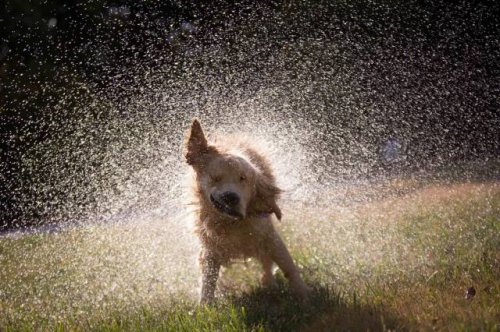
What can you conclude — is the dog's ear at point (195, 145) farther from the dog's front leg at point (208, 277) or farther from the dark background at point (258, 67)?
the dark background at point (258, 67)

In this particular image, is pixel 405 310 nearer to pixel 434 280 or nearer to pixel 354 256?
pixel 434 280

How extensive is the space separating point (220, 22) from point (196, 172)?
439 inches

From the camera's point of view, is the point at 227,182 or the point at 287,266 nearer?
the point at 227,182

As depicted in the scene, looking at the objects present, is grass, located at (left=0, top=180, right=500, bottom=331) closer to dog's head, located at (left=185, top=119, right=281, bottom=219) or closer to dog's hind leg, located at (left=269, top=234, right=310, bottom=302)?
dog's hind leg, located at (left=269, top=234, right=310, bottom=302)

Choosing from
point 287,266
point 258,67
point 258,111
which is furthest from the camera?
point 258,67

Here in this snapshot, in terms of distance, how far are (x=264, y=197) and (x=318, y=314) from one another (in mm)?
1205

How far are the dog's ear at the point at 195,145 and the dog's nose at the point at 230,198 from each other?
42 centimetres

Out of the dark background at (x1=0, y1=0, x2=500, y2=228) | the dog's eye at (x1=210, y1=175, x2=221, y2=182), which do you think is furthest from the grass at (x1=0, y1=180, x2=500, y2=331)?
the dark background at (x1=0, y1=0, x2=500, y2=228)

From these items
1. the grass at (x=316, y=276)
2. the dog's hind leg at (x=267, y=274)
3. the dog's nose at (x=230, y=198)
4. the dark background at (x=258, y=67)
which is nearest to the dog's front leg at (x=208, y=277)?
the grass at (x=316, y=276)

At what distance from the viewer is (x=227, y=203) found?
380cm

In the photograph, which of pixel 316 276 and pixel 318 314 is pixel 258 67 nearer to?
pixel 316 276

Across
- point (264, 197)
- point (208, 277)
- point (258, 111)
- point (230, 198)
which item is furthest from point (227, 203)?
point (258, 111)

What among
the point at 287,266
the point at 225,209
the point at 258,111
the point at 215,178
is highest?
the point at 215,178

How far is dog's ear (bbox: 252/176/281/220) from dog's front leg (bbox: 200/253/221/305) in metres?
0.52
